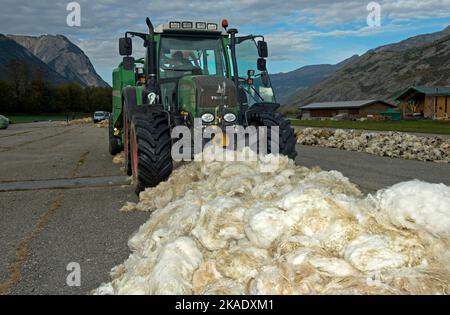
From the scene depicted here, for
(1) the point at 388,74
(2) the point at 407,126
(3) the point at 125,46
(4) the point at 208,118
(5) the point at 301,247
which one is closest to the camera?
(5) the point at 301,247

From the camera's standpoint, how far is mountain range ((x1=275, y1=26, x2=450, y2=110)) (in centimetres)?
10194

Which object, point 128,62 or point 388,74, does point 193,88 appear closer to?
point 128,62

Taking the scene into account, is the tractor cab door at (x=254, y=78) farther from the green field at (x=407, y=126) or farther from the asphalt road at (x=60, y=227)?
the green field at (x=407, y=126)

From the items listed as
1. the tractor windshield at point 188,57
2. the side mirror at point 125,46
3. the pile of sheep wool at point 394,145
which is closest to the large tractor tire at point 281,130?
the tractor windshield at point 188,57

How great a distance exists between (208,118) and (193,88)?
58cm

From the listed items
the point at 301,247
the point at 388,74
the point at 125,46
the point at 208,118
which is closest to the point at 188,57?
the point at 125,46

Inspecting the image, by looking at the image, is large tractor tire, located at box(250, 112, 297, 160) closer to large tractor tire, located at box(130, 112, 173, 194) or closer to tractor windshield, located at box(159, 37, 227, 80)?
tractor windshield, located at box(159, 37, 227, 80)

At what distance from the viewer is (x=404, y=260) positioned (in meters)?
3.48

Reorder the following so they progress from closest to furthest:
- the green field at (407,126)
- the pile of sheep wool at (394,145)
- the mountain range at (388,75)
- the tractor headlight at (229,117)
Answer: the tractor headlight at (229,117) < the pile of sheep wool at (394,145) < the green field at (407,126) < the mountain range at (388,75)

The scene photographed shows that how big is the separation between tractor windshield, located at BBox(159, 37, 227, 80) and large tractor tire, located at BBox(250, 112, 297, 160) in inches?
56.0

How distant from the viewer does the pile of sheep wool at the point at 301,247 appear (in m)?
3.38

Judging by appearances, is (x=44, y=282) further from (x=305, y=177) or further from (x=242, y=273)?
(x=305, y=177)

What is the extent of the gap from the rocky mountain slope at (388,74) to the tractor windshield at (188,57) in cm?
9189

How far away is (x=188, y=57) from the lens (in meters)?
9.73
